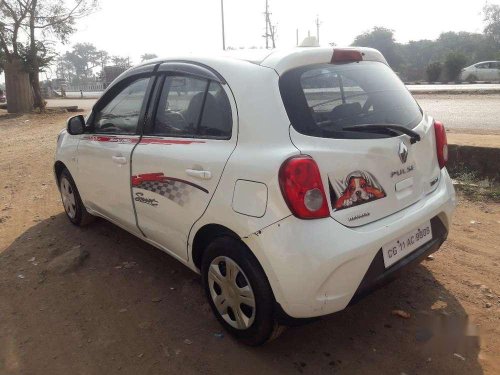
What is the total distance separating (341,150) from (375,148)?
0.22m

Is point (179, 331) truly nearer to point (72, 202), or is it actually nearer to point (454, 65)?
point (72, 202)

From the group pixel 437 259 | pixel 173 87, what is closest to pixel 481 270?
pixel 437 259

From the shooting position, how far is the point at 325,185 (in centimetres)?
213

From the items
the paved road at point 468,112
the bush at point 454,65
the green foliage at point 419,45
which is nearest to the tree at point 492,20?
the green foliage at point 419,45

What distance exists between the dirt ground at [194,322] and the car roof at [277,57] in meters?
1.57

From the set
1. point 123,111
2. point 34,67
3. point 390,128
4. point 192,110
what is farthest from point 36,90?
point 390,128

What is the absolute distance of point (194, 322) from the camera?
2.83 metres

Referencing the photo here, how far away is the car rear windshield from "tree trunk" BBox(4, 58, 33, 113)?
19.4 metres

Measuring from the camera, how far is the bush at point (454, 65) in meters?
30.7

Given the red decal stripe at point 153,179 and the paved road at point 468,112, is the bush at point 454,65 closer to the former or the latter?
the paved road at point 468,112

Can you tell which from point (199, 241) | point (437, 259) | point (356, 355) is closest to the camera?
point (356, 355)

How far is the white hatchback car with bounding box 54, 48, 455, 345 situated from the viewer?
6.93 ft

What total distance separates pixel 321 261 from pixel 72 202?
321 centimetres

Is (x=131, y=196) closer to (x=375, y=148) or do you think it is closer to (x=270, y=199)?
(x=270, y=199)
